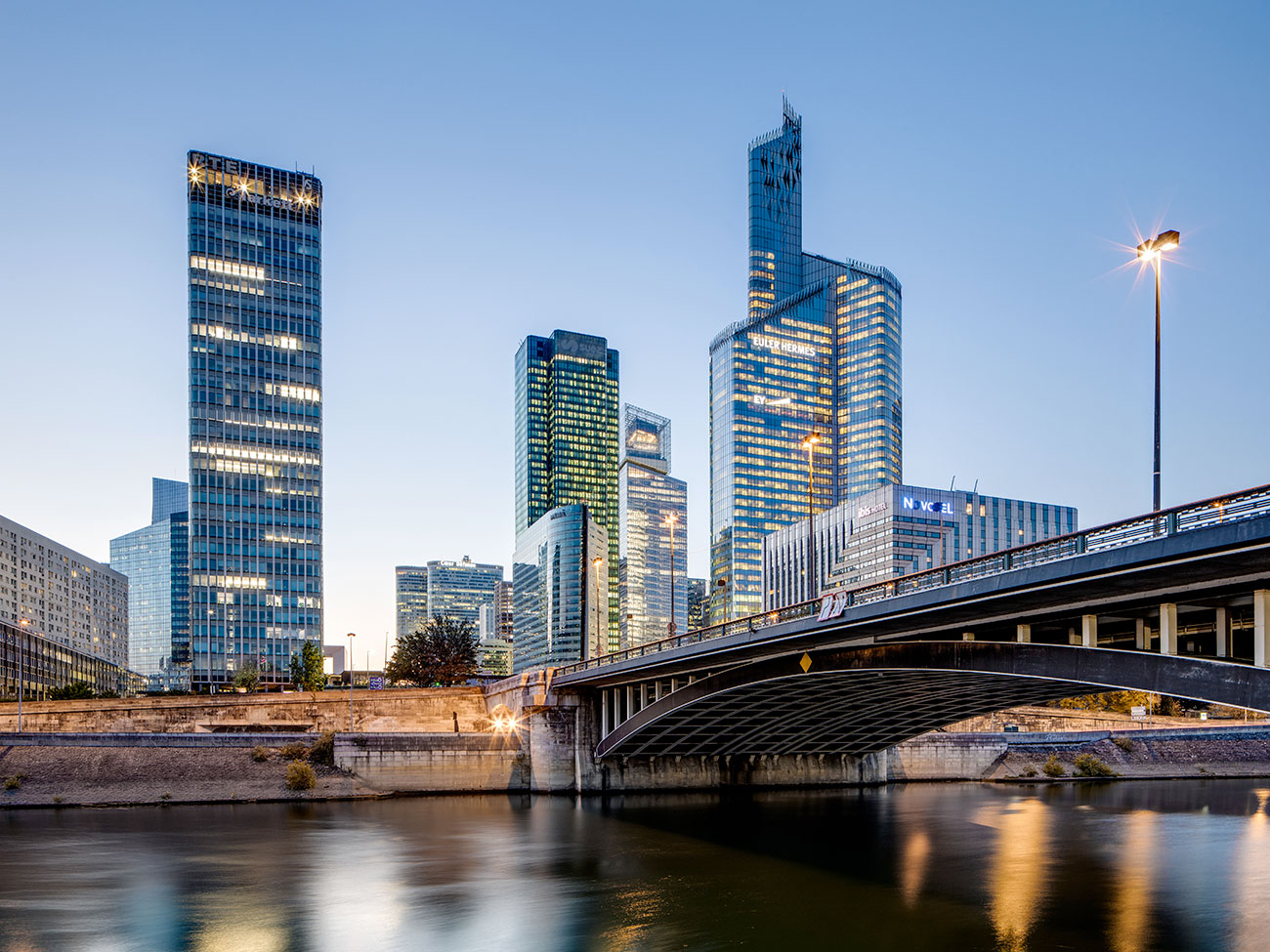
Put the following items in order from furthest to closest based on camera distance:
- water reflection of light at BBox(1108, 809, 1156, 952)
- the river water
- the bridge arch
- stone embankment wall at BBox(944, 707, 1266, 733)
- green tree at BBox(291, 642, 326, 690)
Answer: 1. green tree at BBox(291, 642, 326, 690)
2. stone embankment wall at BBox(944, 707, 1266, 733)
3. the river water
4. water reflection of light at BBox(1108, 809, 1156, 952)
5. the bridge arch

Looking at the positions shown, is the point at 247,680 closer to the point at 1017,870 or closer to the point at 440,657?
the point at 440,657

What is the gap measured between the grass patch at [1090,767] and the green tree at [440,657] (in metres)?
76.9

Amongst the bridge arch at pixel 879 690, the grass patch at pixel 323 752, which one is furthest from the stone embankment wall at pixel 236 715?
the bridge arch at pixel 879 690

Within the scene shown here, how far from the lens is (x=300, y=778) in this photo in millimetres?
73938

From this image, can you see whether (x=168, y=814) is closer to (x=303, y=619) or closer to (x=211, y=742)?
(x=211, y=742)

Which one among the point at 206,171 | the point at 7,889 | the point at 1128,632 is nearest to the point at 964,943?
the point at 1128,632

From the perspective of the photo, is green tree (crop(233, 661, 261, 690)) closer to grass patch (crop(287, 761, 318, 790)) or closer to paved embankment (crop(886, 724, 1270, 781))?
grass patch (crop(287, 761, 318, 790))

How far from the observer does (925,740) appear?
304 ft

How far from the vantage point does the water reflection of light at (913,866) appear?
128 feet

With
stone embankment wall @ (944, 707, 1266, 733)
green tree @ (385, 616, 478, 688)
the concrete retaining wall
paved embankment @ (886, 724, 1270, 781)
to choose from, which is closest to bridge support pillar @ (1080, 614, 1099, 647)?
the concrete retaining wall

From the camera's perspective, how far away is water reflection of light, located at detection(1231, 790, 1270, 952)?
101ft

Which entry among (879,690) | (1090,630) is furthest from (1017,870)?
(1090,630)

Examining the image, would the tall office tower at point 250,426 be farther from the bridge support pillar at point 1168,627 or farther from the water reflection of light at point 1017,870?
the bridge support pillar at point 1168,627

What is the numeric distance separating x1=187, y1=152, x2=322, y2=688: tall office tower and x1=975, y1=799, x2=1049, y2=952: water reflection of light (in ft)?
500
